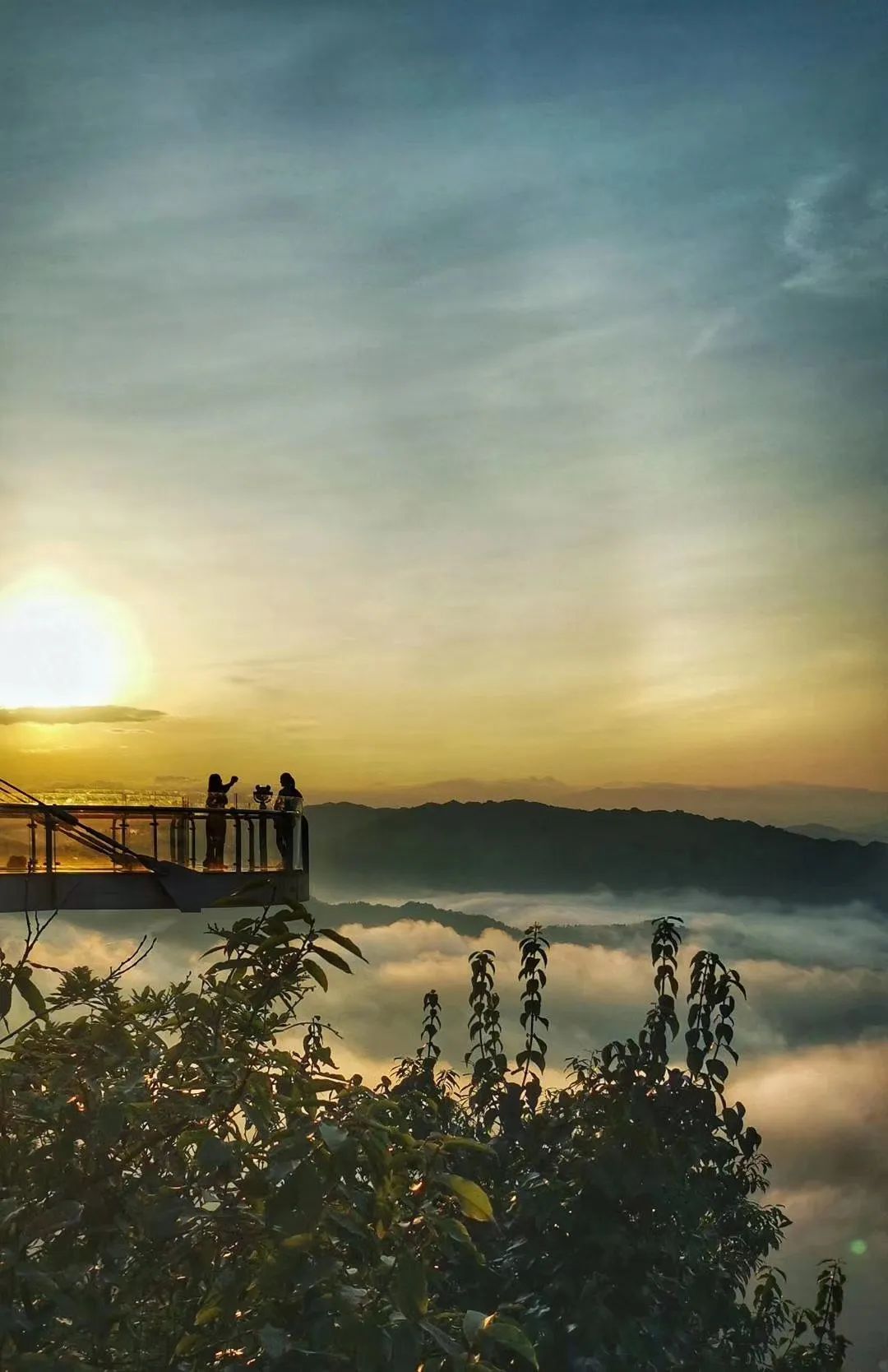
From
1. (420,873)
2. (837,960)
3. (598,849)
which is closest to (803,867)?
(837,960)

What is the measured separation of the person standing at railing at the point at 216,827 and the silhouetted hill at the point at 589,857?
425ft

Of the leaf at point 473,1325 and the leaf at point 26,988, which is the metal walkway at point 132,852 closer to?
the leaf at point 26,988

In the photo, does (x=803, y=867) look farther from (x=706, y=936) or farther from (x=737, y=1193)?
(x=737, y=1193)

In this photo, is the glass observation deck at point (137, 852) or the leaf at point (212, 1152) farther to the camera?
the glass observation deck at point (137, 852)

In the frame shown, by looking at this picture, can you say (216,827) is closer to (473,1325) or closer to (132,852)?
(132,852)

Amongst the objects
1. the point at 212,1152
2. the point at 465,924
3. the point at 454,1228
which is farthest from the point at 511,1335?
the point at 465,924

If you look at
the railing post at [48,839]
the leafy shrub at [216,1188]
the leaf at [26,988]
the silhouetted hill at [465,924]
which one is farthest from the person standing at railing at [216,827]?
the silhouetted hill at [465,924]

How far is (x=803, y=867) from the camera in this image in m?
155

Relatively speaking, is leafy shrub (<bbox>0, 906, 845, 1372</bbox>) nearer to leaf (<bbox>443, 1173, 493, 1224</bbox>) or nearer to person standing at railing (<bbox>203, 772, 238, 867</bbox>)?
leaf (<bbox>443, 1173, 493, 1224</bbox>)

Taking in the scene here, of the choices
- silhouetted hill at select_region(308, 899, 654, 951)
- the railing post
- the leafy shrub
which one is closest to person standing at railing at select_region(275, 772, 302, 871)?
the railing post

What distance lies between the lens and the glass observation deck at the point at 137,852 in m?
12.5

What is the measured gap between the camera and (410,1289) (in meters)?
2.73

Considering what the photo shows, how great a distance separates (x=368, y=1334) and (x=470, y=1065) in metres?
6.06

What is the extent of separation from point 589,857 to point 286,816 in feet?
478
